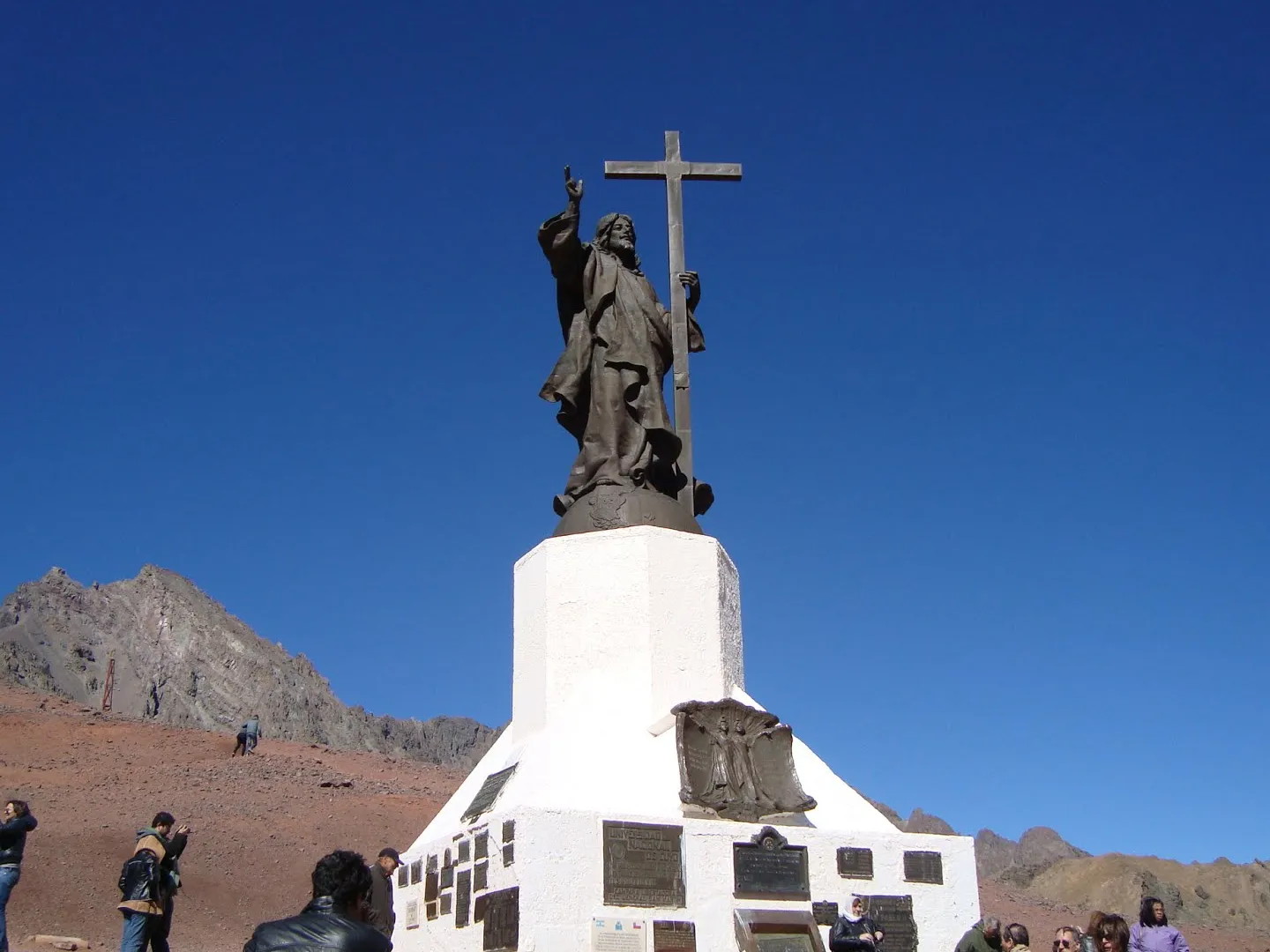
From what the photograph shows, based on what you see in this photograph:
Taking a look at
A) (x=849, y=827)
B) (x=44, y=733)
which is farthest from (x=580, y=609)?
(x=44, y=733)

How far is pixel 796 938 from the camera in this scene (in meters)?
8.59

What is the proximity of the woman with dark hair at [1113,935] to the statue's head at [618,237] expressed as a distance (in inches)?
288

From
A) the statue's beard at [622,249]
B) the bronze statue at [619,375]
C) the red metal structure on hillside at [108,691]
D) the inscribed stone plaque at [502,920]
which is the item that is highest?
the red metal structure on hillside at [108,691]

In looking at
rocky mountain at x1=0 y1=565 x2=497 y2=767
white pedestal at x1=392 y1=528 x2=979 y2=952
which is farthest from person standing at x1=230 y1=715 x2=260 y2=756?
rocky mountain at x1=0 y1=565 x2=497 y2=767

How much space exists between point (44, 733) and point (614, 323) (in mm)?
29556

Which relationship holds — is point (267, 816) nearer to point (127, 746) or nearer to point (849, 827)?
point (127, 746)

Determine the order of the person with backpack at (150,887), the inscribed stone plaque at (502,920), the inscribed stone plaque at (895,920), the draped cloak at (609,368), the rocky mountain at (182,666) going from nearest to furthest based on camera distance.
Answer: the person with backpack at (150,887), the inscribed stone plaque at (502,920), the inscribed stone plaque at (895,920), the draped cloak at (609,368), the rocky mountain at (182,666)

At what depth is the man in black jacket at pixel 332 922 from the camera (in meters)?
3.91

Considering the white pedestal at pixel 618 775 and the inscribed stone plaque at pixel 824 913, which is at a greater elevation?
the white pedestal at pixel 618 775

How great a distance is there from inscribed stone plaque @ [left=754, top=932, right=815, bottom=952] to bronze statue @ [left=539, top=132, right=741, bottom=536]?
10.9ft

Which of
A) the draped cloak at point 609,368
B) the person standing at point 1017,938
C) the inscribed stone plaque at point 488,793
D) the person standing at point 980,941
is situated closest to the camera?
the person standing at point 1017,938

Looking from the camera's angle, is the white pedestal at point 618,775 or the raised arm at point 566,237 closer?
the white pedestal at point 618,775

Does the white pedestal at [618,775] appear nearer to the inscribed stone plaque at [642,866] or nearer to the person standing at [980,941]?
the inscribed stone plaque at [642,866]

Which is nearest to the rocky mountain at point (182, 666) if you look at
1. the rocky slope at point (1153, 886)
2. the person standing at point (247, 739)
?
the person standing at point (247, 739)
